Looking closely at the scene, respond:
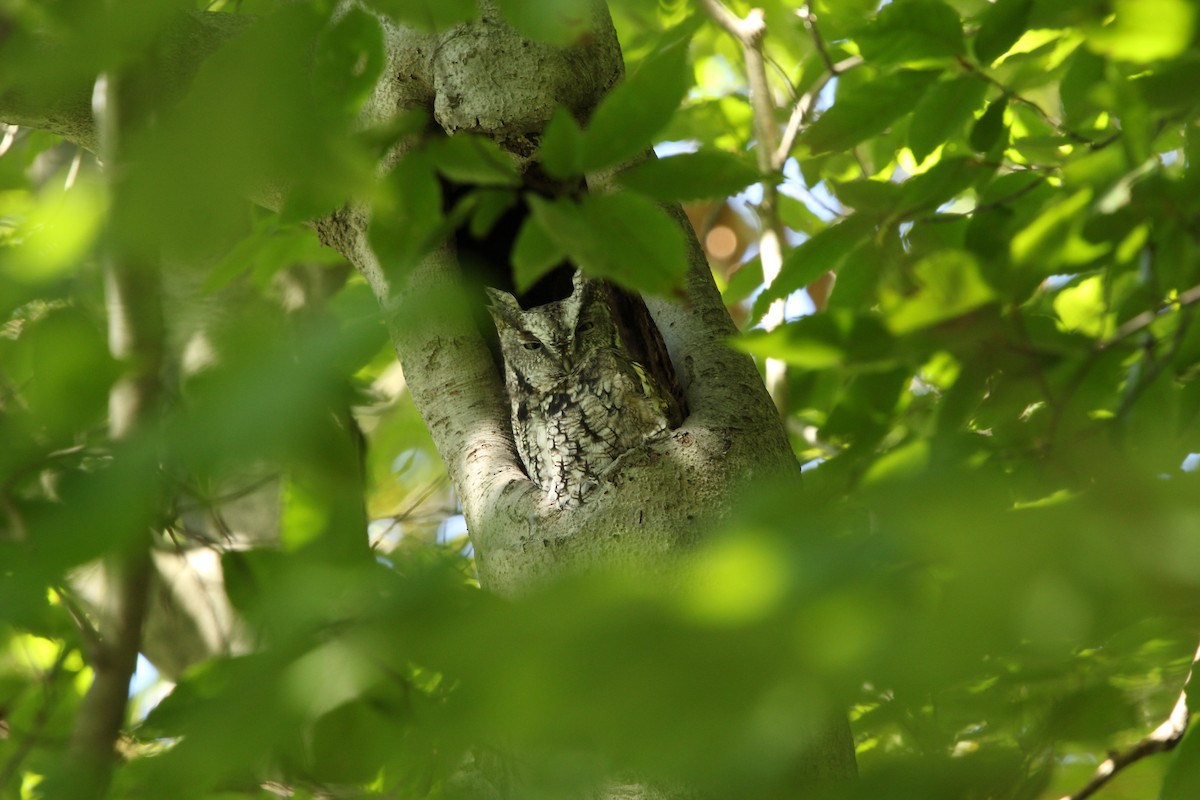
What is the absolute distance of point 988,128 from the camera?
1.09 meters

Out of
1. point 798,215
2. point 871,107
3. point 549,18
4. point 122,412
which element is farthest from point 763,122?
point 122,412

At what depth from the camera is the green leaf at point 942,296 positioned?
21.5 inches

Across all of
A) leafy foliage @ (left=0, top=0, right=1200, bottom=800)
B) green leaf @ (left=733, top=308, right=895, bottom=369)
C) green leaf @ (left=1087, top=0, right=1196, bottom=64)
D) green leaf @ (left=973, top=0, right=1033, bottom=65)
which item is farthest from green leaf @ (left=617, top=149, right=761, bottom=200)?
green leaf @ (left=973, top=0, right=1033, bottom=65)

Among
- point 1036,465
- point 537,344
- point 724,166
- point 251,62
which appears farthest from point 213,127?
point 537,344

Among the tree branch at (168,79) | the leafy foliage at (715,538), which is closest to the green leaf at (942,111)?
the leafy foliage at (715,538)

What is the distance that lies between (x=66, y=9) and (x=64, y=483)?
24 centimetres

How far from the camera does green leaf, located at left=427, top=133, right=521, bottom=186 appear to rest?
621mm

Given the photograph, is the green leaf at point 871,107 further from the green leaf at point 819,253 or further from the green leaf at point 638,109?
the green leaf at point 638,109

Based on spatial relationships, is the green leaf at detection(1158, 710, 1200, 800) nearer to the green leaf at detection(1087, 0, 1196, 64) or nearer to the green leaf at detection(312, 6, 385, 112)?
the green leaf at detection(1087, 0, 1196, 64)

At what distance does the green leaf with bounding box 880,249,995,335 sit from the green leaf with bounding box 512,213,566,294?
220 millimetres

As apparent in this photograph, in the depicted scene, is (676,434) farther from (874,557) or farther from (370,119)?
(874,557)

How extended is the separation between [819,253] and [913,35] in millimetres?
244

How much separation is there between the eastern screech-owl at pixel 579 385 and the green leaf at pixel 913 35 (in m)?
0.58

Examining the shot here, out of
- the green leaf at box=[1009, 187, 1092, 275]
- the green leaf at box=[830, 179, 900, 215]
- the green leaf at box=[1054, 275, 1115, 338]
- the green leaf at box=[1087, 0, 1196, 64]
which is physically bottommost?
the green leaf at box=[1054, 275, 1115, 338]
